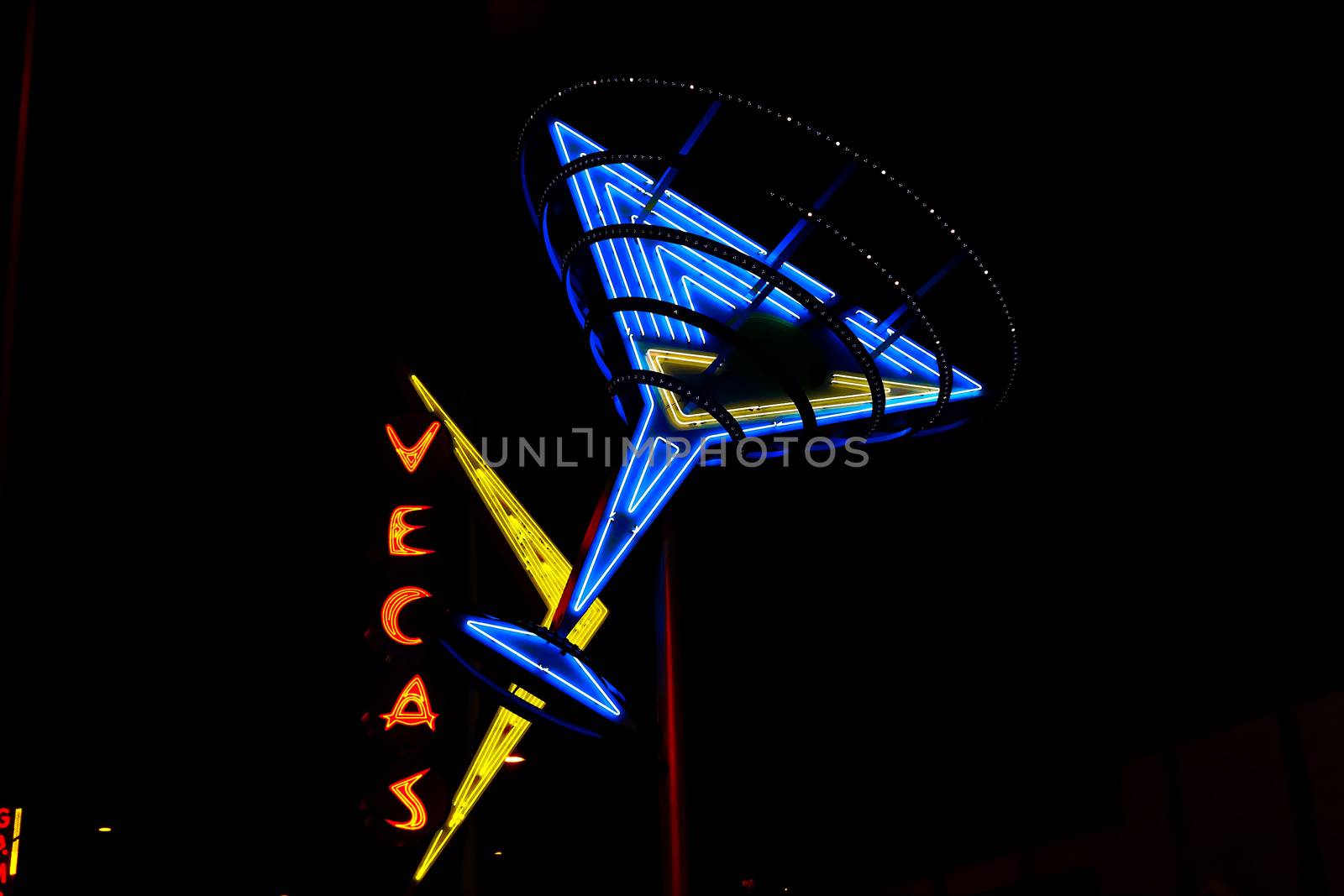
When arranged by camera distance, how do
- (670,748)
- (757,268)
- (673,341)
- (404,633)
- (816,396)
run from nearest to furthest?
1. (757,268)
2. (816,396)
3. (670,748)
4. (673,341)
5. (404,633)

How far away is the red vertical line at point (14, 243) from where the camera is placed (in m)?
6.38

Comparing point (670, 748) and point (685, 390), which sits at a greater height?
point (685, 390)

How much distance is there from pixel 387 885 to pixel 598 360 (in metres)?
6.70

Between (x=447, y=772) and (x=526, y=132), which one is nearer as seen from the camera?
(x=526, y=132)

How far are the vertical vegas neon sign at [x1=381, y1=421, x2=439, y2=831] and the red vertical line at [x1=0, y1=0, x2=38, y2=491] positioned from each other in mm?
6936

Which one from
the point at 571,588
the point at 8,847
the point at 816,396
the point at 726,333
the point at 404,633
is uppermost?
the point at 726,333

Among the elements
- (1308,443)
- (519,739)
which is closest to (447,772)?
(519,739)

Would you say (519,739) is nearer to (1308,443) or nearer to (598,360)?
(598,360)

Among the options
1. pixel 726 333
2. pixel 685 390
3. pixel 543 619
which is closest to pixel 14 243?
pixel 726 333

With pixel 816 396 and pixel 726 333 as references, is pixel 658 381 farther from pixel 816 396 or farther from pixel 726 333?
pixel 816 396

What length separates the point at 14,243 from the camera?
669cm

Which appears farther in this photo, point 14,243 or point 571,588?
Result: point 571,588

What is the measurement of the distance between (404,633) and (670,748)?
3.57 m

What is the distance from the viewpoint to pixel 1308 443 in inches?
348
